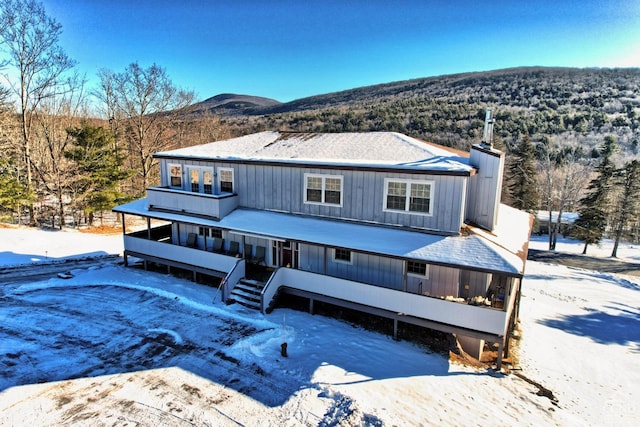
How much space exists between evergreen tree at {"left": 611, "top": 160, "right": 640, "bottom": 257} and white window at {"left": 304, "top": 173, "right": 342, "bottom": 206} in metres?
32.8

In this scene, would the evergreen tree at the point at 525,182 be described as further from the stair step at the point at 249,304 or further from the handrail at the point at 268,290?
the stair step at the point at 249,304

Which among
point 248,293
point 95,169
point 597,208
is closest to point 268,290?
point 248,293

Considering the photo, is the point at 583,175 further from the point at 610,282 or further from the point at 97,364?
the point at 97,364

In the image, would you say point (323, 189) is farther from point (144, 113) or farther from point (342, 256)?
point (144, 113)

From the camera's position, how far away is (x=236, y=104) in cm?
13500

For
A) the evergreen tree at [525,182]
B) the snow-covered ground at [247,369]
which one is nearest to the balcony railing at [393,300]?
the snow-covered ground at [247,369]

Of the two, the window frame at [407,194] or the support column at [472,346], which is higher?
the window frame at [407,194]

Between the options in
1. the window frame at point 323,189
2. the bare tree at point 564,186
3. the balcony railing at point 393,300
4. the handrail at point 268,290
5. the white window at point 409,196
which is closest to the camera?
the balcony railing at point 393,300

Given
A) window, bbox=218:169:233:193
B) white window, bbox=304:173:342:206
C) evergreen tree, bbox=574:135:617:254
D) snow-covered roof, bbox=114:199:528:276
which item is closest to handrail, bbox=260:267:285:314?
snow-covered roof, bbox=114:199:528:276

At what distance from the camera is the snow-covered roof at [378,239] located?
11492 millimetres

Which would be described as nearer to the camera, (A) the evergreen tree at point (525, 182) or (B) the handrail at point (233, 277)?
(B) the handrail at point (233, 277)

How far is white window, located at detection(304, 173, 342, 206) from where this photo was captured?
15.2 meters

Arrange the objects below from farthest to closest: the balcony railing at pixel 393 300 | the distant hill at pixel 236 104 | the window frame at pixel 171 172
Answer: the distant hill at pixel 236 104
the window frame at pixel 171 172
the balcony railing at pixel 393 300

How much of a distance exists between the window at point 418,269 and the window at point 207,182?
10.6m
